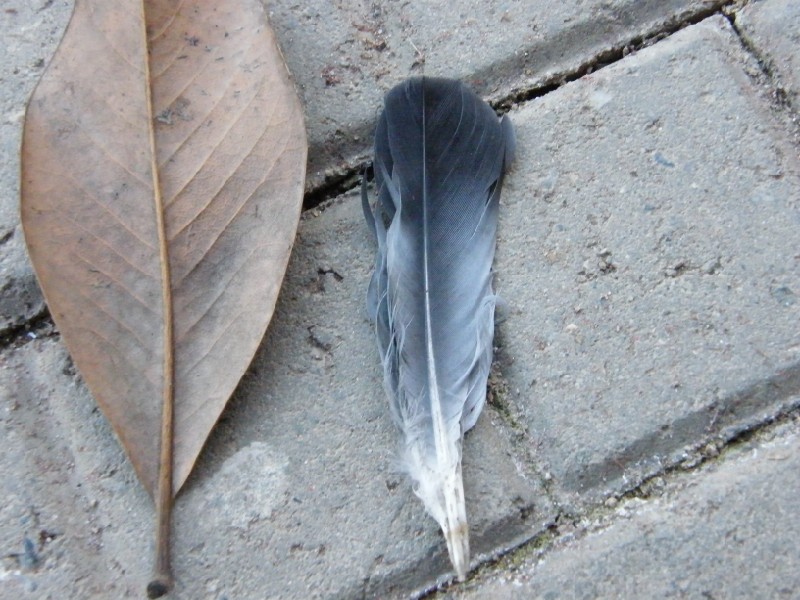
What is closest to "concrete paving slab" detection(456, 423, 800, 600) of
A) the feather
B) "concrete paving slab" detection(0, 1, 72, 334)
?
the feather

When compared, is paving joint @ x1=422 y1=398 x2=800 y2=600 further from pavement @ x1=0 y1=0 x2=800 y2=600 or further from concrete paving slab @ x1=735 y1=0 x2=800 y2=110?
concrete paving slab @ x1=735 y1=0 x2=800 y2=110

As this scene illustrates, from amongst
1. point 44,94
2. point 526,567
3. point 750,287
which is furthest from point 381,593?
point 44,94

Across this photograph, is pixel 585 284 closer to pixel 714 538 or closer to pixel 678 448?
pixel 678 448

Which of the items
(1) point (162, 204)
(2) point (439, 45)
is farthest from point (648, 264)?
(1) point (162, 204)

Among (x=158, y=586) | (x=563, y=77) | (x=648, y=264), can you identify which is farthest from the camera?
(x=563, y=77)

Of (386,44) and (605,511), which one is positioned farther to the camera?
(386,44)

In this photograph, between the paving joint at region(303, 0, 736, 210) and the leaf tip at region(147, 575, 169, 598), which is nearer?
the leaf tip at region(147, 575, 169, 598)

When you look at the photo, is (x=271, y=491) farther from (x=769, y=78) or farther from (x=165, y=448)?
(x=769, y=78)

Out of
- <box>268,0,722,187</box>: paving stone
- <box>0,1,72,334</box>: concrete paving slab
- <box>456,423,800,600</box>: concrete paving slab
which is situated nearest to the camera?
<box>456,423,800,600</box>: concrete paving slab
